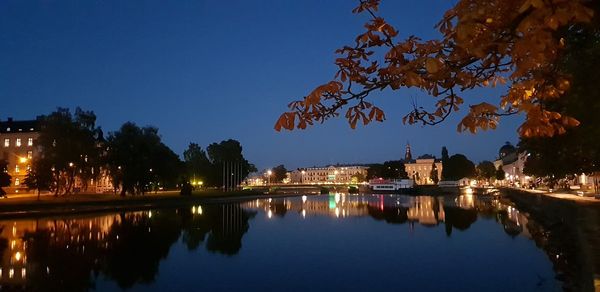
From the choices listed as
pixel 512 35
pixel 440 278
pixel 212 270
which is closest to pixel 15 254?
pixel 212 270

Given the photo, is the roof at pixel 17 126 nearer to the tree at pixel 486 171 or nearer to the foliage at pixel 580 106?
the foliage at pixel 580 106

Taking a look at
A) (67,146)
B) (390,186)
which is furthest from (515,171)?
(67,146)

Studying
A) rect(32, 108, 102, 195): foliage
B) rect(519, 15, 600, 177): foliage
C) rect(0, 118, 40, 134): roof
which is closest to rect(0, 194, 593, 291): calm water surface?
rect(519, 15, 600, 177): foliage

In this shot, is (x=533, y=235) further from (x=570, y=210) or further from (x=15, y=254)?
(x=15, y=254)

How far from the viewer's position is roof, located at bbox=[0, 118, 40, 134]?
103 metres

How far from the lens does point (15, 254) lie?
2625 cm

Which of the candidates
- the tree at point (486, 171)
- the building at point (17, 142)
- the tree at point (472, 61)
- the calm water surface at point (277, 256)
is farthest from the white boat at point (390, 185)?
the tree at point (472, 61)

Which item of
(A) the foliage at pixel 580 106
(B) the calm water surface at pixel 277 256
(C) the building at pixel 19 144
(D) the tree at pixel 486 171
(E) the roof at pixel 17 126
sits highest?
(E) the roof at pixel 17 126

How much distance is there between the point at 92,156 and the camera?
67812mm

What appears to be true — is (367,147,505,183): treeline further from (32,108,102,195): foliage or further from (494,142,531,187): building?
(32,108,102,195): foliage

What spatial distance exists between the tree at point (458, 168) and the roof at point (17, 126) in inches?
4744

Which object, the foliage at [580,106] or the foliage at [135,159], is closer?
the foliage at [580,106]

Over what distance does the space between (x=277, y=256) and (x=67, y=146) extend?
46.5 m

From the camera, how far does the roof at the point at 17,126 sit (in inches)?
4044
